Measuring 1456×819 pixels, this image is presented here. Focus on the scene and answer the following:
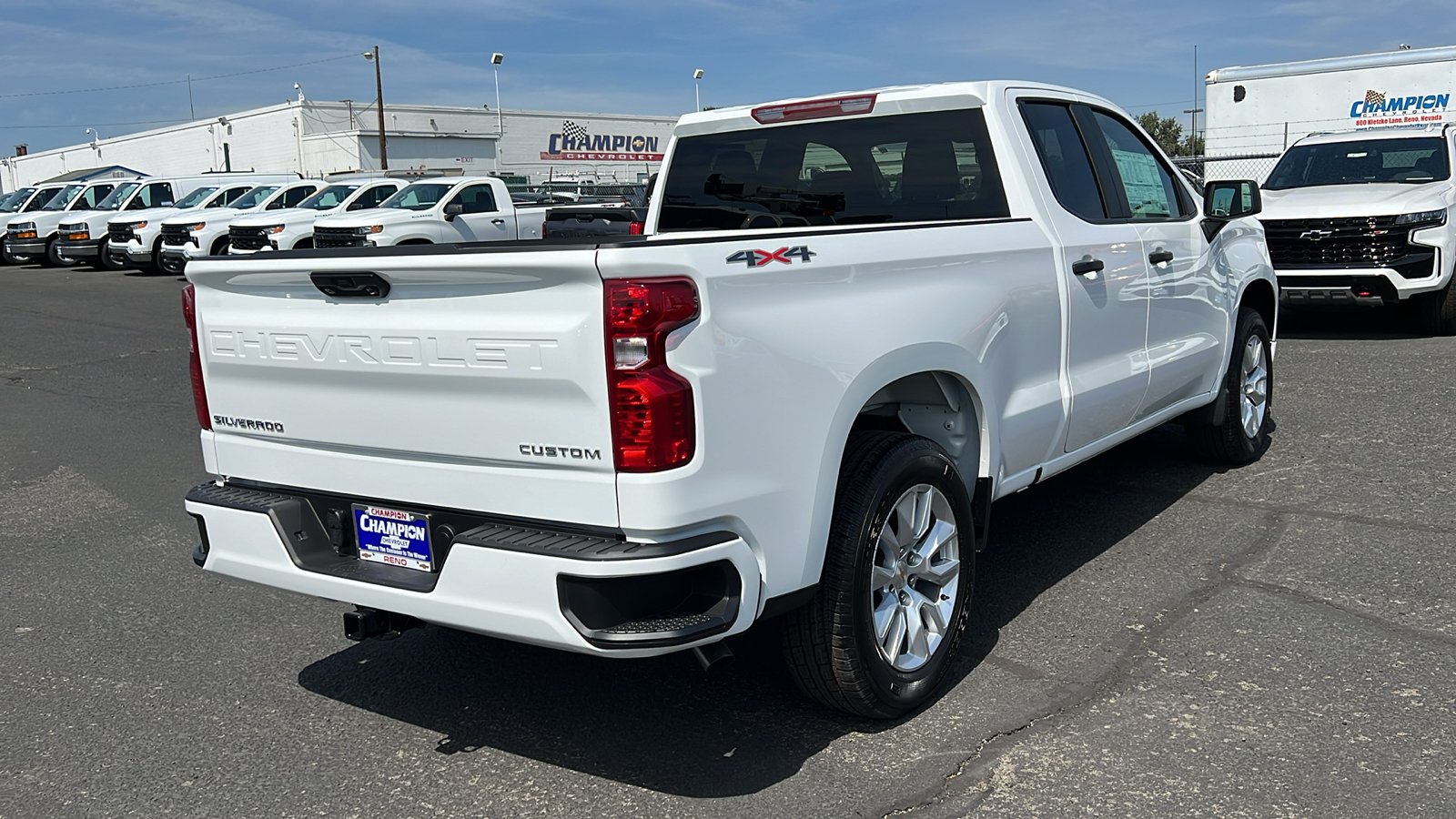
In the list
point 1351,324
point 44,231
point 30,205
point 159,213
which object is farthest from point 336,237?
point 30,205

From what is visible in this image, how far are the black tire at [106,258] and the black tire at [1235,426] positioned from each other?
23.4 m

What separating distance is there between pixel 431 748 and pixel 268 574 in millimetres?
712

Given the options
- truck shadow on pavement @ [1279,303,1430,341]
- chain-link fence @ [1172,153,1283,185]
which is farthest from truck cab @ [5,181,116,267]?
truck shadow on pavement @ [1279,303,1430,341]

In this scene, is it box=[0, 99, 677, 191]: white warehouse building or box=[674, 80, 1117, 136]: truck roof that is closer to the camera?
box=[674, 80, 1117, 136]: truck roof

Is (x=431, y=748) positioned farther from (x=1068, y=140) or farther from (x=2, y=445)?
(x=2, y=445)

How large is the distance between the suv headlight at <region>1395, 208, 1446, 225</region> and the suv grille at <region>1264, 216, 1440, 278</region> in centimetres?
3

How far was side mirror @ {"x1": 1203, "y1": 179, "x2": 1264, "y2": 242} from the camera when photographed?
5.89 metres

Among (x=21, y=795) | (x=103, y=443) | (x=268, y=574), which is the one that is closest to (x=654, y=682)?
(x=268, y=574)

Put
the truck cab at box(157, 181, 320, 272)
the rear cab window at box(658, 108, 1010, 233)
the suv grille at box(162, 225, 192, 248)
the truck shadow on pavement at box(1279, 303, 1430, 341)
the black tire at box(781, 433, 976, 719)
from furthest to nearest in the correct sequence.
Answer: the suv grille at box(162, 225, 192, 248)
the truck cab at box(157, 181, 320, 272)
the truck shadow on pavement at box(1279, 303, 1430, 341)
the rear cab window at box(658, 108, 1010, 233)
the black tire at box(781, 433, 976, 719)

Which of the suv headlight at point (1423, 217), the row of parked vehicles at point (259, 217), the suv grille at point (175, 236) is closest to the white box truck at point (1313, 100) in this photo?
the suv headlight at point (1423, 217)

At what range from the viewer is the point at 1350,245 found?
11.1 m

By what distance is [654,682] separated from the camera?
411cm

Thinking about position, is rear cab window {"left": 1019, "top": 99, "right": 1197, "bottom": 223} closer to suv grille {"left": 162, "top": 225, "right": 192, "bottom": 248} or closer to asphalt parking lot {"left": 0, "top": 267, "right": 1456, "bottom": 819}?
asphalt parking lot {"left": 0, "top": 267, "right": 1456, "bottom": 819}

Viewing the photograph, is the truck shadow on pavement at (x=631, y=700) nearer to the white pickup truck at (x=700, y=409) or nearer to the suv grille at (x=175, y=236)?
the white pickup truck at (x=700, y=409)
